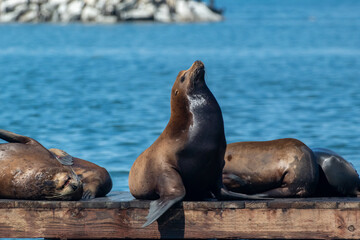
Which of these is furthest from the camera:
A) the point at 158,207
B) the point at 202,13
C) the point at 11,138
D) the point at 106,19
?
the point at 202,13

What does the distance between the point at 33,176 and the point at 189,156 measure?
148 centimetres

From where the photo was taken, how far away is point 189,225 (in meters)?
6.63

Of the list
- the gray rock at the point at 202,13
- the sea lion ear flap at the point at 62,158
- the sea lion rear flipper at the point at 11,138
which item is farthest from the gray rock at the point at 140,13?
the sea lion rear flipper at the point at 11,138

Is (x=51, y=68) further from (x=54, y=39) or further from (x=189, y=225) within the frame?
(x=189, y=225)

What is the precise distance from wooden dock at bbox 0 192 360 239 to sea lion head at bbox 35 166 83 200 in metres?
0.28

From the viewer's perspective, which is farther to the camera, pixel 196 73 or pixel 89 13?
pixel 89 13

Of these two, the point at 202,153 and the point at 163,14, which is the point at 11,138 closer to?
the point at 202,153

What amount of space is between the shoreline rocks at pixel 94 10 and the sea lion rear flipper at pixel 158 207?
71.9 m

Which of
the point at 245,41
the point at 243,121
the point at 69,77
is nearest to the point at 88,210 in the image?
the point at 243,121

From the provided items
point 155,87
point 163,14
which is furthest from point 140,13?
point 155,87

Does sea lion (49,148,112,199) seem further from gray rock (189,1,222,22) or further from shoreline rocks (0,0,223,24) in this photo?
gray rock (189,1,222,22)

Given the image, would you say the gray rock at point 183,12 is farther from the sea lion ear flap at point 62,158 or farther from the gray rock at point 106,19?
the sea lion ear flap at point 62,158

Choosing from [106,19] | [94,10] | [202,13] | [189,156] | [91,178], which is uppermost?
[189,156]

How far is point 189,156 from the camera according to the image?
6.86m
